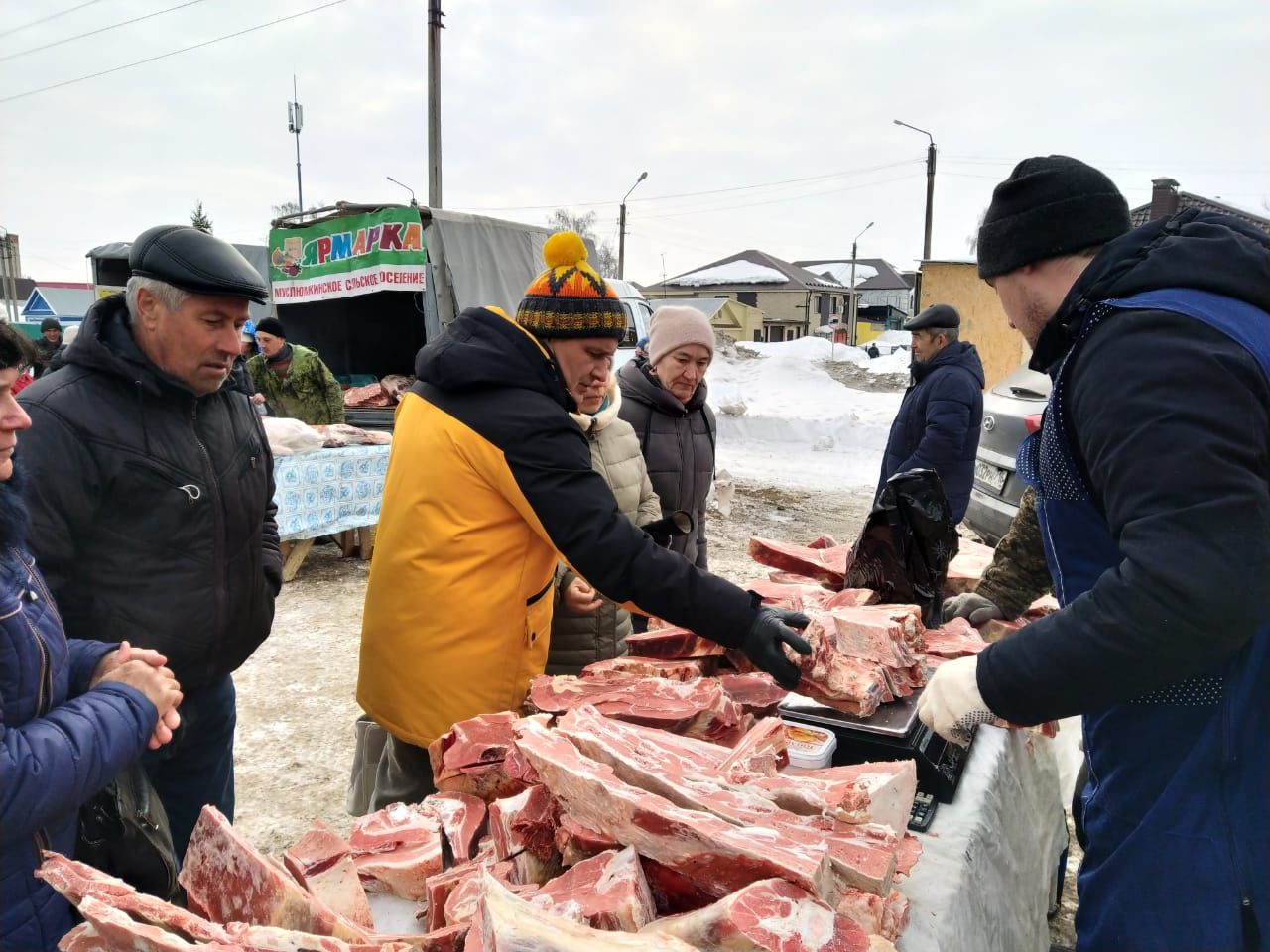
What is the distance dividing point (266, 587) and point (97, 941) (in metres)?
1.56

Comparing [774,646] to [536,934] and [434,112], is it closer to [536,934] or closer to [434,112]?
[536,934]

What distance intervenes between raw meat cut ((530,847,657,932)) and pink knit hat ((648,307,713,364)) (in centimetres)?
303

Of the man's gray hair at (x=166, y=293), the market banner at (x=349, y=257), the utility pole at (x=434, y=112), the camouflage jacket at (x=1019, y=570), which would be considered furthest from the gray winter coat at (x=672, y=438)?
the utility pole at (x=434, y=112)

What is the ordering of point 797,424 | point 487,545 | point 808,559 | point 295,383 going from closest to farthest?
point 487,545 → point 808,559 → point 295,383 → point 797,424

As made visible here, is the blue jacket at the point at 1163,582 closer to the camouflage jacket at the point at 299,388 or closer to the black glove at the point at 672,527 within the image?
the black glove at the point at 672,527

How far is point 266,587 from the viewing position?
261 centimetres

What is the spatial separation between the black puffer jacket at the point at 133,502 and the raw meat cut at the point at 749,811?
1.31 meters

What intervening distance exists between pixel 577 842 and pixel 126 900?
0.66m

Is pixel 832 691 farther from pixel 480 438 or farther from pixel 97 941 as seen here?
pixel 97 941

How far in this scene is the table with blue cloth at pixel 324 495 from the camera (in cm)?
668

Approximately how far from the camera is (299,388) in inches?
308

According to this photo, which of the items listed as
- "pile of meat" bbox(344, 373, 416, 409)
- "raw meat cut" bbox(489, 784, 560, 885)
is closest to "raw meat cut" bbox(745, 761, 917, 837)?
"raw meat cut" bbox(489, 784, 560, 885)

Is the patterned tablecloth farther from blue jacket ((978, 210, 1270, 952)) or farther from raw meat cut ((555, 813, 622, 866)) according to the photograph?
blue jacket ((978, 210, 1270, 952))

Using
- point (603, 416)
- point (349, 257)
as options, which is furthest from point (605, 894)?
point (349, 257)
